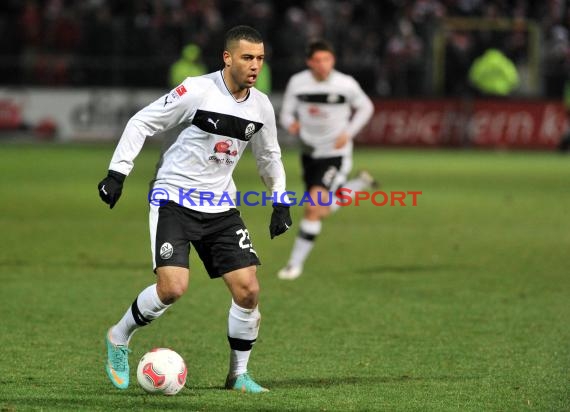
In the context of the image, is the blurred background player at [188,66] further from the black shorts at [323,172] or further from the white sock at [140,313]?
the white sock at [140,313]

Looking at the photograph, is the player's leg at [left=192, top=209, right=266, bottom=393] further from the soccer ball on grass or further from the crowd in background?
the crowd in background

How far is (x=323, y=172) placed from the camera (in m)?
12.3

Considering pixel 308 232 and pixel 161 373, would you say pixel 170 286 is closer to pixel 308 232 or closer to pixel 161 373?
pixel 161 373

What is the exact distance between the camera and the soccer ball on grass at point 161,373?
635cm

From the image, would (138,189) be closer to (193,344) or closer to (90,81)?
(90,81)

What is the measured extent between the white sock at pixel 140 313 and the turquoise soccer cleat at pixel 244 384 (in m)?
0.57

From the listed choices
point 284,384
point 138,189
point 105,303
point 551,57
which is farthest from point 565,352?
point 551,57

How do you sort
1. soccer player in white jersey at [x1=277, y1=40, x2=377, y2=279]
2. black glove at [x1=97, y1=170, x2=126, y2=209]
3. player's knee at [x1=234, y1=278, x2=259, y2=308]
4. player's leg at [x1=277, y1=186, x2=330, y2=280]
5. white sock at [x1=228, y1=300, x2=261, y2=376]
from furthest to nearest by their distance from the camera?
soccer player in white jersey at [x1=277, y1=40, x2=377, y2=279], player's leg at [x1=277, y1=186, x2=330, y2=280], white sock at [x1=228, y1=300, x2=261, y2=376], player's knee at [x1=234, y1=278, x2=259, y2=308], black glove at [x1=97, y1=170, x2=126, y2=209]

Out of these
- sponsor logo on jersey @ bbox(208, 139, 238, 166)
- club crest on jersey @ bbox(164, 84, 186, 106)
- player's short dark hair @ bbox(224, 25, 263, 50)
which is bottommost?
sponsor logo on jersey @ bbox(208, 139, 238, 166)

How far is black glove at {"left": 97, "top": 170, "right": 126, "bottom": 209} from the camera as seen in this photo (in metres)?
6.18

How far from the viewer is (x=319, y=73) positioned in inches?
481

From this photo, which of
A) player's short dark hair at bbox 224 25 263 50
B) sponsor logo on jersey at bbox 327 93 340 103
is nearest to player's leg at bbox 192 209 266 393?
player's short dark hair at bbox 224 25 263 50

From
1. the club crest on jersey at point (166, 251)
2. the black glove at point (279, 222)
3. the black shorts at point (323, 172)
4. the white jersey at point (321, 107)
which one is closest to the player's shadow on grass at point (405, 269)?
the black shorts at point (323, 172)

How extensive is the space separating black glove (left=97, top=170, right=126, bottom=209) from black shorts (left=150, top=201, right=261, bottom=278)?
0.42 meters
